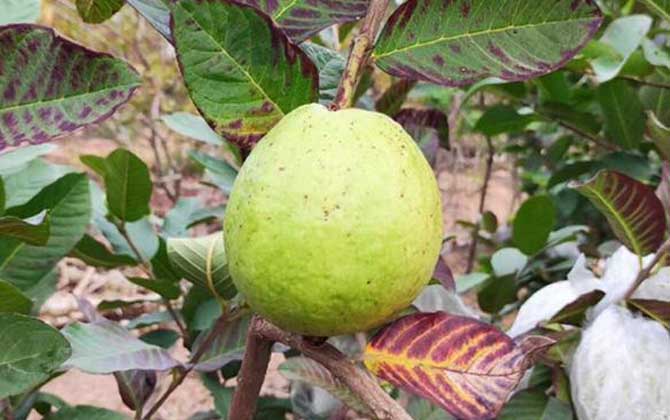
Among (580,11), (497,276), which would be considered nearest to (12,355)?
(580,11)

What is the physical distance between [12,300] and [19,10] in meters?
0.30

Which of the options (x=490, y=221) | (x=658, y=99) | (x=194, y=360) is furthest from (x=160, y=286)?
(x=490, y=221)

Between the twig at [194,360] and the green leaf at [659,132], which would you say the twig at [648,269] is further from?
the twig at [194,360]

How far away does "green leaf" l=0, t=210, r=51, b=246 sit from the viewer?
1.97 ft

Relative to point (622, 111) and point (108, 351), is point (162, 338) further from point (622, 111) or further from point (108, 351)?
point (622, 111)

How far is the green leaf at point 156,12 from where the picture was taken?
1.87 feet

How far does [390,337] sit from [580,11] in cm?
27

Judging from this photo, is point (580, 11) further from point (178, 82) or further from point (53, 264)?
point (178, 82)

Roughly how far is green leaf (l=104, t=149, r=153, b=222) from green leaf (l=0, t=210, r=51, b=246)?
1.34 ft

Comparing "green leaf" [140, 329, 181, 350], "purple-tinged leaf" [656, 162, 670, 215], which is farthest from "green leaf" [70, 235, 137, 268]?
"purple-tinged leaf" [656, 162, 670, 215]

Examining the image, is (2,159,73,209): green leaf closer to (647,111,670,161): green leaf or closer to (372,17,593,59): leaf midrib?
(372,17,593,59): leaf midrib

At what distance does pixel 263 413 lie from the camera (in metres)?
1.26

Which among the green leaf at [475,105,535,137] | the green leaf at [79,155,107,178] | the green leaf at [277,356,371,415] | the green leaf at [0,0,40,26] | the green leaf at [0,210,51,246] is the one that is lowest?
the green leaf at [277,356,371,415]

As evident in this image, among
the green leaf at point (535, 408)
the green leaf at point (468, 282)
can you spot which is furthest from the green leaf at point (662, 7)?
the green leaf at point (468, 282)
